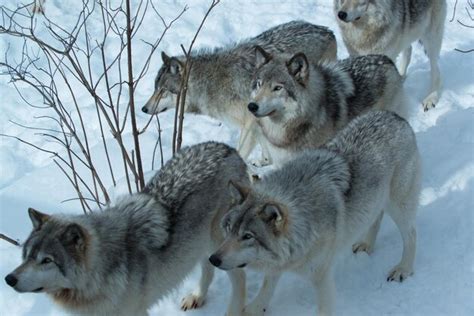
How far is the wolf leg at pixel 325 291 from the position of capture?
17.0 feet

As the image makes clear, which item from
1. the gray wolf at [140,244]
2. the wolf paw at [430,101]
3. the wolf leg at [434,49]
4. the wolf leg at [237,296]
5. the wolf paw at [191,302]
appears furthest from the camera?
the wolf leg at [434,49]

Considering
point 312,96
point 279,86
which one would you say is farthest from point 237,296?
point 312,96

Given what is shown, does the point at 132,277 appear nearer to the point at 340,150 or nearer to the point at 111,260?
the point at 111,260

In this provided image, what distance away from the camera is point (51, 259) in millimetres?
4348

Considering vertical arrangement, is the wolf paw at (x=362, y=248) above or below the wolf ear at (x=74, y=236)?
below

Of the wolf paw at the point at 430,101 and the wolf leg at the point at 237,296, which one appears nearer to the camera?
the wolf leg at the point at 237,296

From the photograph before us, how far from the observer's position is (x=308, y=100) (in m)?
6.71

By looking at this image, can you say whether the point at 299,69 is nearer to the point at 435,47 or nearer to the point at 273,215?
the point at 273,215

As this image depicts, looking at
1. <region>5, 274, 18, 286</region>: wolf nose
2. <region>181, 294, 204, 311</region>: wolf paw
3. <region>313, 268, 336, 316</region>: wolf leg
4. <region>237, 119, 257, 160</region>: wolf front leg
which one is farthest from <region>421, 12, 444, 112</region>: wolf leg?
<region>5, 274, 18, 286</region>: wolf nose

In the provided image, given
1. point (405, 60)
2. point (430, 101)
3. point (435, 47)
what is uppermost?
point (435, 47)

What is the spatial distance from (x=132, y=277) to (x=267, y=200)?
112cm

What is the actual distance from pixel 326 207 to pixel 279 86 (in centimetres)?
186

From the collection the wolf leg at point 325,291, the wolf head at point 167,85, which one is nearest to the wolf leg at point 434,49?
the wolf head at point 167,85

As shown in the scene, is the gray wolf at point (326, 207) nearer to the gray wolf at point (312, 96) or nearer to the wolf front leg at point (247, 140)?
the gray wolf at point (312, 96)
